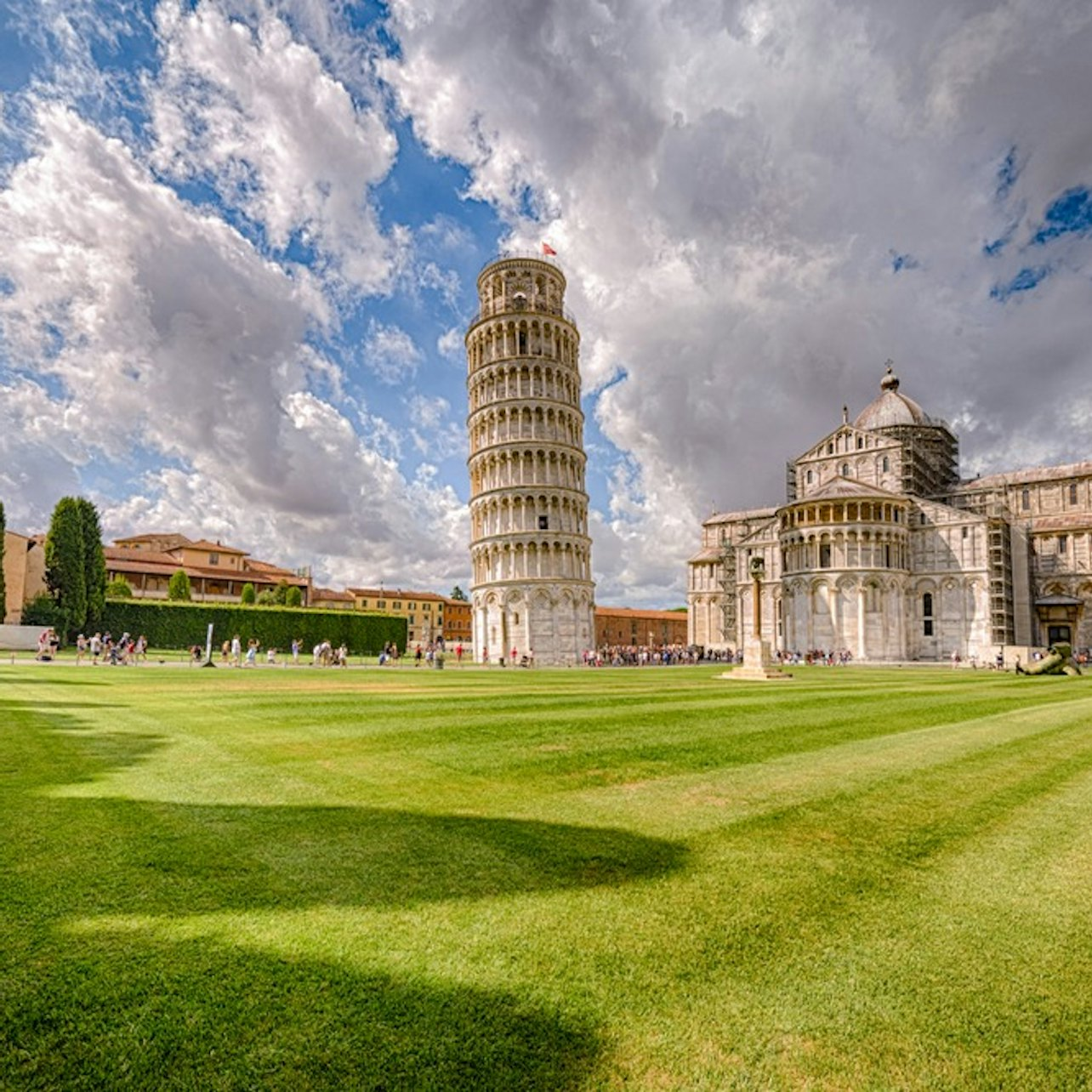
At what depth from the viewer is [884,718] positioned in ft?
49.7

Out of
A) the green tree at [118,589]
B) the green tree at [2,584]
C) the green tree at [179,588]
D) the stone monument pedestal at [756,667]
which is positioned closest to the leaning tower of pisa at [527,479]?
the stone monument pedestal at [756,667]

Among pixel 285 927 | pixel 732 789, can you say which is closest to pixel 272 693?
pixel 732 789

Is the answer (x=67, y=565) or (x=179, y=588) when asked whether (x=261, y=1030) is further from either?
(x=179, y=588)

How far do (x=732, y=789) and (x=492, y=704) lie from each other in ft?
30.1

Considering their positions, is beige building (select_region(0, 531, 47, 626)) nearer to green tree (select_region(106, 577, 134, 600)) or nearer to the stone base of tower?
green tree (select_region(106, 577, 134, 600))

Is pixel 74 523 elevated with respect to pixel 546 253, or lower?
lower

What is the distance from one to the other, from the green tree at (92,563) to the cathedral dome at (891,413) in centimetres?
7846

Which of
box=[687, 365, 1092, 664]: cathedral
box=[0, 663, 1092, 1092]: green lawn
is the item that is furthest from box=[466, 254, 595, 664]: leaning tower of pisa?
box=[0, 663, 1092, 1092]: green lawn

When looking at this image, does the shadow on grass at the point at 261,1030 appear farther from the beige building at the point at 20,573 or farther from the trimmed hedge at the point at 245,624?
the trimmed hedge at the point at 245,624

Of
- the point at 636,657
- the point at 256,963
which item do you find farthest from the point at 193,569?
the point at 256,963

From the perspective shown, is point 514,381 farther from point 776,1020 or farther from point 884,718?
point 776,1020

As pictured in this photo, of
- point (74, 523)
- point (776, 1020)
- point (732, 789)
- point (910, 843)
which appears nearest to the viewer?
point (776, 1020)

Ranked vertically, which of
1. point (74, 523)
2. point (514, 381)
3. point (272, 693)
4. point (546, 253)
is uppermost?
point (546, 253)

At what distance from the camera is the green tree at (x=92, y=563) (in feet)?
→ 174
